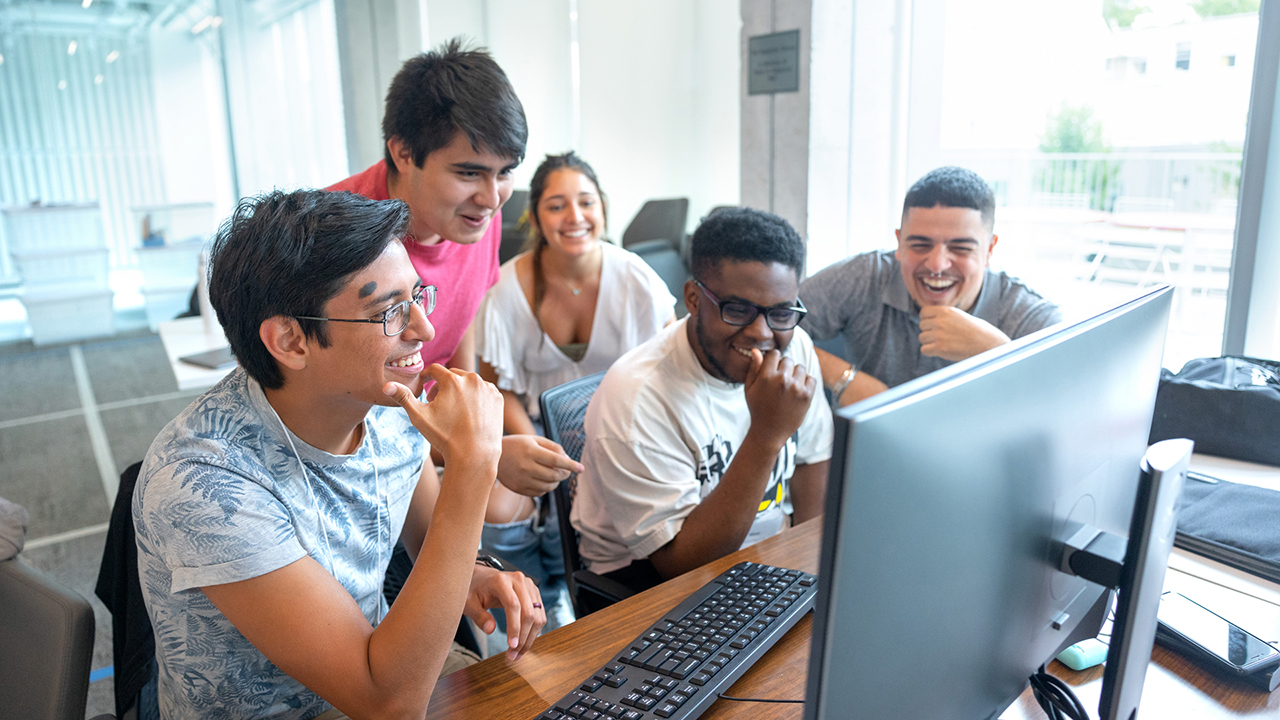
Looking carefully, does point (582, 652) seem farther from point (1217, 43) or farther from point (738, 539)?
point (1217, 43)

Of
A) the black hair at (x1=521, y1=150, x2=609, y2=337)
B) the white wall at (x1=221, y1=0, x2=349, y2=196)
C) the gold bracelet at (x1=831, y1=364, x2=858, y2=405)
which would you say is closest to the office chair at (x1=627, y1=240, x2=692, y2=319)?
the black hair at (x1=521, y1=150, x2=609, y2=337)

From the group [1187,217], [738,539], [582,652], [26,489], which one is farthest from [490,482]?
[26,489]

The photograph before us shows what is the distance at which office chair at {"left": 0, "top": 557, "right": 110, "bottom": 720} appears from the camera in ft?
3.42

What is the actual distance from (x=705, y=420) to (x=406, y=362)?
2.03 feet

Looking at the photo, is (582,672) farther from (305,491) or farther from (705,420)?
(705,420)

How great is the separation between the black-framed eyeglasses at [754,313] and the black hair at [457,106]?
22.4 inches

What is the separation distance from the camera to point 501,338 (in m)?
2.52

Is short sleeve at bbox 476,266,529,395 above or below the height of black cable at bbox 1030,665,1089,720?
above

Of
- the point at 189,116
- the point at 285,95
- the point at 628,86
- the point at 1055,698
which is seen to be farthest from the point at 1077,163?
the point at 189,116

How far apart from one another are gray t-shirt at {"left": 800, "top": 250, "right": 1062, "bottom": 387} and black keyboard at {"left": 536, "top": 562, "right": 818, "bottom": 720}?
1.12 metres

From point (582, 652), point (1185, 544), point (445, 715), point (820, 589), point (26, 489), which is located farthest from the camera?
point (26, 489)

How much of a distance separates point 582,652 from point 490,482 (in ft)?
0.83

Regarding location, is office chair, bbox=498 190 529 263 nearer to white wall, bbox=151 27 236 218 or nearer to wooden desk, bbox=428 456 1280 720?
white wall, bbox=151 27 236 218

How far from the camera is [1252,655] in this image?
1019 mm
